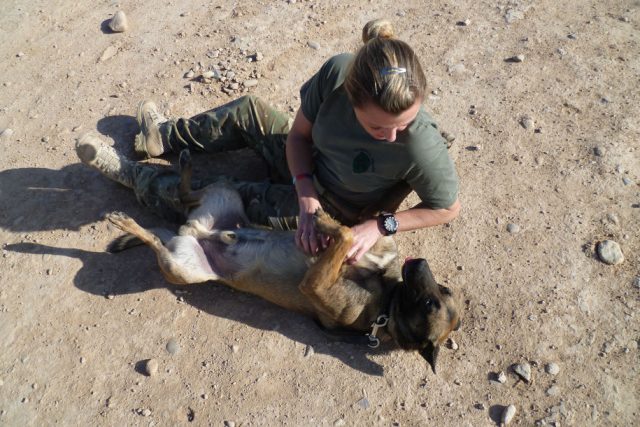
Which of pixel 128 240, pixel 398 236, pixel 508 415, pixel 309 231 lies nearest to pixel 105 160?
pixel 128 240

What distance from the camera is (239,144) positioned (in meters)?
4.09

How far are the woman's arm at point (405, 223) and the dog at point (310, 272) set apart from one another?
10 cm

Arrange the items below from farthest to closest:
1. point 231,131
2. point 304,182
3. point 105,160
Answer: point 231,131
point 105,160
point 304,182

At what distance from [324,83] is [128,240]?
203 centimetres

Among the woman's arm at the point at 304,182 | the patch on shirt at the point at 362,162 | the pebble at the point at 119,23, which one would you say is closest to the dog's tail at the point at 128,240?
the woman's arm at the point at 304,182

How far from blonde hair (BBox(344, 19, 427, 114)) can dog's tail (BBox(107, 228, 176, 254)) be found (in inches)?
83.6

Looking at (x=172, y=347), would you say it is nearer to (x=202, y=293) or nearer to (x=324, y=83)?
(x=202, y=293)

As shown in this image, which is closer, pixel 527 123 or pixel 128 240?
pixel 128 240

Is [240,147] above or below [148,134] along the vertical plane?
below

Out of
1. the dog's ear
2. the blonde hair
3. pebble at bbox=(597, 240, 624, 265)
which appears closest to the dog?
the dog's ear

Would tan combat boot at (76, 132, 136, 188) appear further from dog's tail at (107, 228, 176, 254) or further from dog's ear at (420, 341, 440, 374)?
dog's ear at (420, 341, 440, 374)

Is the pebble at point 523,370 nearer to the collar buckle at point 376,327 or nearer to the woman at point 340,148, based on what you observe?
the collar buckle at point 376,327

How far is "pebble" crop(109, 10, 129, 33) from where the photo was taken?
16.2 ft

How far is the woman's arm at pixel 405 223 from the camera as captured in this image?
2971 millimetres
